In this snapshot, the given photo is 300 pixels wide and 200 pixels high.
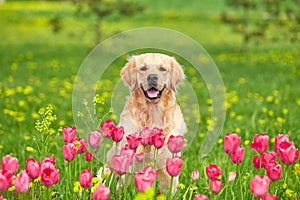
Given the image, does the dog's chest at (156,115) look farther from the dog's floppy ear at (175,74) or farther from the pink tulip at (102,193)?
the pink tulip at (102,193)

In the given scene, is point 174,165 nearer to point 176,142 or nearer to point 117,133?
point 176,142

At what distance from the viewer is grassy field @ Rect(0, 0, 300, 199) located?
545 centimetres

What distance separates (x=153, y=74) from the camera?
3699mm

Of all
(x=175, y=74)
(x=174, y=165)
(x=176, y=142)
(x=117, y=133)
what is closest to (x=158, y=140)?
(x=176, y=142)

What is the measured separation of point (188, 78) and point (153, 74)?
25.4 ft

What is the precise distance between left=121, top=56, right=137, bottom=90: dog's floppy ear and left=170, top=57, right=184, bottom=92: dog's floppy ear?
279mm

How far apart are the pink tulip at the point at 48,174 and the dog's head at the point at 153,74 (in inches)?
52.2

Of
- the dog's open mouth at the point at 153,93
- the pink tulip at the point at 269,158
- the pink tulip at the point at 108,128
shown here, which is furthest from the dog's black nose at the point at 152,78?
the pink tulip at the point at 269,158

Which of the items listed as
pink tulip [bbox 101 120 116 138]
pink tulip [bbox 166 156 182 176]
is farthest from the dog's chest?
pink tulip [bbox 166 156 182 176]

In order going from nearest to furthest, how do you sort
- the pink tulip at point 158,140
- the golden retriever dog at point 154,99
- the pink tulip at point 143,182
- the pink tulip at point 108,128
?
the pink tulip at point 143,182 → the pink tulip at point 158,140 → the pink tulip at point 108,128 → the golden retriever dog at point 154,99

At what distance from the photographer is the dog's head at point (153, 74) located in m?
3.72

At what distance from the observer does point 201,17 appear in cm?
2680

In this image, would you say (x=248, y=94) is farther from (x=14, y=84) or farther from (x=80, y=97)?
(x=80, y=97)

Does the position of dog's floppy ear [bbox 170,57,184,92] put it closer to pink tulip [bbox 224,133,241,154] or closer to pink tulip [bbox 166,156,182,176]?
pink tulip [bbox 224,133,241,154]
